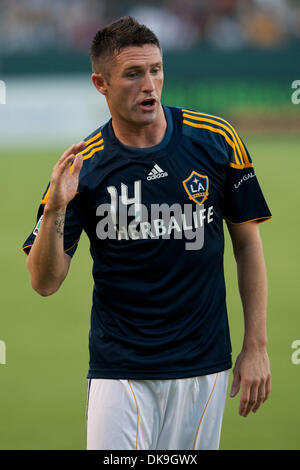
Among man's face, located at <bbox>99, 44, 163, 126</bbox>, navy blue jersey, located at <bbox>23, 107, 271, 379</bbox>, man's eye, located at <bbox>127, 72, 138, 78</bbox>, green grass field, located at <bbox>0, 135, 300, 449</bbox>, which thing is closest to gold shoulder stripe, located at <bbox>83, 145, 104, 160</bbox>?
navy blue jersey, located at <bbox>23, 107, 271, 379</bbox>

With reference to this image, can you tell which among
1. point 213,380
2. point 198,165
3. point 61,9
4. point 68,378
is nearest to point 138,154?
point 198,165

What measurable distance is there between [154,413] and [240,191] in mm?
995

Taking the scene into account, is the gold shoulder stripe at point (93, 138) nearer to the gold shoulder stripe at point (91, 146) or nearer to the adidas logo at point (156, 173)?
the gold shoulder stripe at point (91, 146)

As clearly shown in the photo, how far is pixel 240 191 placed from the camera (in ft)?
11.9

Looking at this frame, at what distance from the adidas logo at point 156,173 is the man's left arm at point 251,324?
41cm

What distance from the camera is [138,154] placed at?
11.5ft

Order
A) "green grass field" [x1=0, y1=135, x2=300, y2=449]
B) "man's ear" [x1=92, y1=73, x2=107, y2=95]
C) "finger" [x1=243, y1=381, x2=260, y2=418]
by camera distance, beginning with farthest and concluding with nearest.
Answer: "green grass field" [x1=0, y1=135, x2=300, y2=449] < "man's ear" [x1=92, y1=73, x2=107, y2=95] < "finger" [x1=243, y1=381, x2=260, y2=418]

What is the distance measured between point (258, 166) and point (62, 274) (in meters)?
14.6

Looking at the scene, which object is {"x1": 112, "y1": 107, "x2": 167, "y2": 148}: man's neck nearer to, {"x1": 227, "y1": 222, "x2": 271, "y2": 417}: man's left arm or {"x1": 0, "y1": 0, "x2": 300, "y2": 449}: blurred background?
{"x1": 227, "y1": 222, "x2": 271, "y2": 417}: man's left arm

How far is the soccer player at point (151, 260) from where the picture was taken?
3416 mm

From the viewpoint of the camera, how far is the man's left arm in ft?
11.6

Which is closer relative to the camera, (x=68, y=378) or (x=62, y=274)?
(x=62, y=274)

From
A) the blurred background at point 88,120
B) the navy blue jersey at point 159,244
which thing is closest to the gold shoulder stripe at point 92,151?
the navy blue jersey at point 159,244
